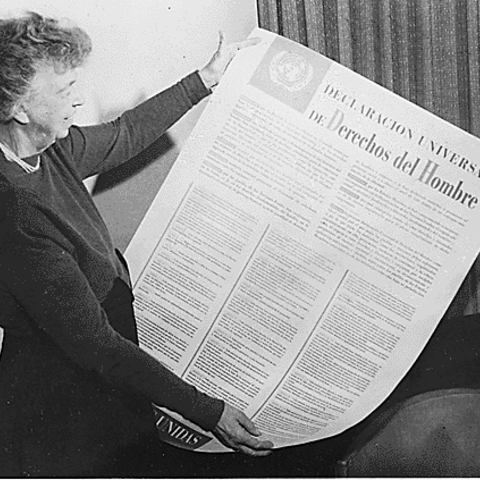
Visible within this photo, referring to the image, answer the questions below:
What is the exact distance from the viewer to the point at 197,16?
63.2 inches

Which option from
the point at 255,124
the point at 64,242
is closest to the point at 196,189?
the point at 255,124

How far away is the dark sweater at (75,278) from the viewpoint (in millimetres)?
1538

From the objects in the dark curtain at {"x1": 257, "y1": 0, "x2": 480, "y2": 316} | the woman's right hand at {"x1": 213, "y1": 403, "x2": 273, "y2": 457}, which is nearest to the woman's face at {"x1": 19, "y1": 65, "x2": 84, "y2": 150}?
the dark curtain at {"x1": 257, "y1": 0, "x2": 480, "y2": 316}

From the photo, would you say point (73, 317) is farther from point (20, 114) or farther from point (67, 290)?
point (20, 114)

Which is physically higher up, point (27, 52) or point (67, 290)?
point (27, 52)

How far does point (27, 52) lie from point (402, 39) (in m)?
0.70

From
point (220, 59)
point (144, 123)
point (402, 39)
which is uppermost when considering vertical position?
point (402, 39)

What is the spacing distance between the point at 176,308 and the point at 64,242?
249 mm

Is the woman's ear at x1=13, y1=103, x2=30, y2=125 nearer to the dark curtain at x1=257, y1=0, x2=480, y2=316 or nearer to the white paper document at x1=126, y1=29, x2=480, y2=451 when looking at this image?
the white paper document at x1=126, y1=29, x2=480, y2=451

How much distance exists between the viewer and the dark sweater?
154 cm

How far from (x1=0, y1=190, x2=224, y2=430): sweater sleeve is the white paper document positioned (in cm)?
3

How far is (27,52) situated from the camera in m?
1.53

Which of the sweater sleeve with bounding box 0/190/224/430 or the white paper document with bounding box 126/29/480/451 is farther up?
the white paper document with bounding box 126/29/480/451

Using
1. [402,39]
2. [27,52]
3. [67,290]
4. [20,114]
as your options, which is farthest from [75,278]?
[402,39]
